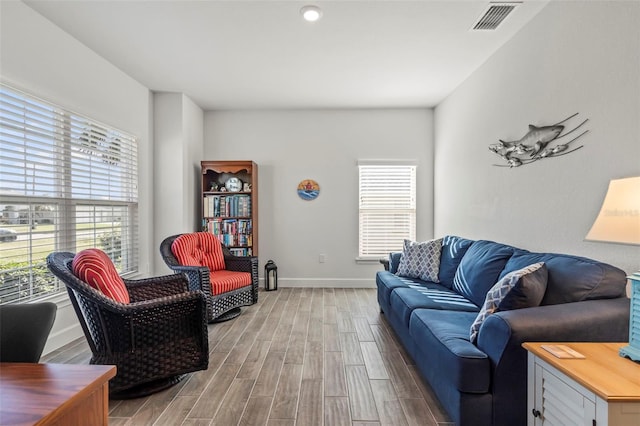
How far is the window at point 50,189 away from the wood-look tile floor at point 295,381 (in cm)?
84

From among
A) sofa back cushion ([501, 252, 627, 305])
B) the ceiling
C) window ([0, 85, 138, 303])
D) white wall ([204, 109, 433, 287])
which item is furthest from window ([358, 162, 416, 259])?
window ([0, 85, 138, 303])

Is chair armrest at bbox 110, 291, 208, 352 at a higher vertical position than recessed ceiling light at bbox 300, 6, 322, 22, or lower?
lower

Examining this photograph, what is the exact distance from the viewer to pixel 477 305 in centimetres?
256

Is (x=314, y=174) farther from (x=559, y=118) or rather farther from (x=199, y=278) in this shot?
(x=559, y=118)

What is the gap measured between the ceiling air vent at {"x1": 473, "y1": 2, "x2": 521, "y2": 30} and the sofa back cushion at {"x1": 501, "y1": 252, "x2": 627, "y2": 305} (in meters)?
1.94

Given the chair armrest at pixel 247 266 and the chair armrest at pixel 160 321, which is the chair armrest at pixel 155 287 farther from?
the chair armrest at pixel 247 266

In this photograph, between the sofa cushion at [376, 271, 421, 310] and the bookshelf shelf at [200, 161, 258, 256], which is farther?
the bookshelf shelf at [200, 161, 258, 256]

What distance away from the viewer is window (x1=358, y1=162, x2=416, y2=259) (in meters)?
5.00

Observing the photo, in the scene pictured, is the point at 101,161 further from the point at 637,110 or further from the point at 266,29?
the point at 637,110

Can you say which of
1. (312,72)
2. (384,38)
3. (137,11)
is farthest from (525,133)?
(137,11)

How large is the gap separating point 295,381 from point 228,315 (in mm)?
1672

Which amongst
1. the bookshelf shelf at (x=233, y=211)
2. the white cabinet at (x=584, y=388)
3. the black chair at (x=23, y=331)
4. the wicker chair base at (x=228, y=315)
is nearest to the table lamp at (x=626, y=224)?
the white cabinet at (x=584, y=388)

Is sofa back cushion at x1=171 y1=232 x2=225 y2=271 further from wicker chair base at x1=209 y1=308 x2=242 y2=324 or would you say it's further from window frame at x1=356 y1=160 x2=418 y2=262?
window frame at x1=356 y1=160 x2=418 y2=262

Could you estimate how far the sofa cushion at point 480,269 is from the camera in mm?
2492
